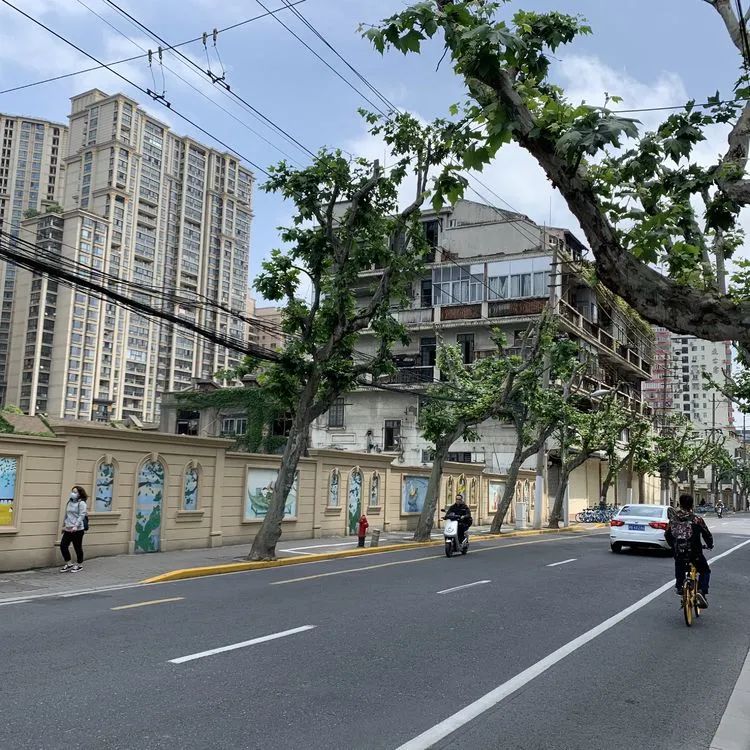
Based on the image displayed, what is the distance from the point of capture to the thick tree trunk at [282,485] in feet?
56.2

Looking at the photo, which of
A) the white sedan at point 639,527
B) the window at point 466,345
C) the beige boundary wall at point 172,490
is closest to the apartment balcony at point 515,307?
the window at point 466,345

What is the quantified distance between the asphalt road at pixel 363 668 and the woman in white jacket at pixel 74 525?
2.31 m

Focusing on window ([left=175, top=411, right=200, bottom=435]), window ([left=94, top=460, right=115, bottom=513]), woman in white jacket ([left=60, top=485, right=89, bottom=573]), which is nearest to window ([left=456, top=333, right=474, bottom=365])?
window ([left=175, top=411, right=200, bottom=435])

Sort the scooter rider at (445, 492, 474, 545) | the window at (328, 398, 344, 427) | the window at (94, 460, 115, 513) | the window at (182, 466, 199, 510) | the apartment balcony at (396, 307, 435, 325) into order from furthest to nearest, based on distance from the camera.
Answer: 1. the window at (328, 398, 344, 427)
2. the apartment balcony at (396, 307, 435, 325)
3. the scooter rider at (445, 492, 474, 545)
4. the window at (182, 466, 199, 510)
5. the window at (94, 460, 115, 513)

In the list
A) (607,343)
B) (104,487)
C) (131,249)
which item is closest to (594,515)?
(607,343)

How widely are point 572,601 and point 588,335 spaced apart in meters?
34.9

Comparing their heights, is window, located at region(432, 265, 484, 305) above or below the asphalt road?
above

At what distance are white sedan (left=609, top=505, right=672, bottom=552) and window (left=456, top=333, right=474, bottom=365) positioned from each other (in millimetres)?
23211

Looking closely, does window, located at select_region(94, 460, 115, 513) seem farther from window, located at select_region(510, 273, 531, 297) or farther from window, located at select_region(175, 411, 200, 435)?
window, located at select_region(510, 273, 531, 297)

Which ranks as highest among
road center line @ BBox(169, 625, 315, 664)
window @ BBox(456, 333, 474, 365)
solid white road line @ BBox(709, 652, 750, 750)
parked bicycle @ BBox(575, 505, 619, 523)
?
window @ BBox(456, 333, 474, 365)

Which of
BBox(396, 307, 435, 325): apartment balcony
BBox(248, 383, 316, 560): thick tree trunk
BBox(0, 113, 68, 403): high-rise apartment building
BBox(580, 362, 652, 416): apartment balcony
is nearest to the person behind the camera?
BBox(248, 383, 316, 560): thick tree trunk

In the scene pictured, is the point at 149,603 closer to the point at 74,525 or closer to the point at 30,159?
the point at 74,525

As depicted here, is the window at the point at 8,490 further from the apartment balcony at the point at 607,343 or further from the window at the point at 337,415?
the window at the point at 337,415

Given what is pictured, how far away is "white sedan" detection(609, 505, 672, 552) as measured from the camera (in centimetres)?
2041
